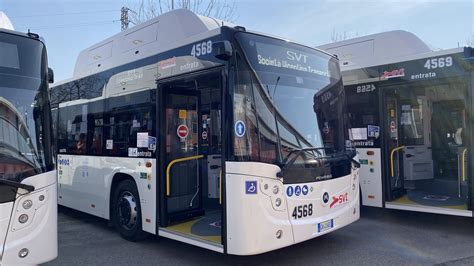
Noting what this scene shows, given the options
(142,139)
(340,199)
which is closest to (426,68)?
(340,199)

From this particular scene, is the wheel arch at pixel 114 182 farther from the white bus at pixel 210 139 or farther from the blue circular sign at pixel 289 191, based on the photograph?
the blue circular sign at pixel 289 191

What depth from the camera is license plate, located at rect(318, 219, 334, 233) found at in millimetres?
5205

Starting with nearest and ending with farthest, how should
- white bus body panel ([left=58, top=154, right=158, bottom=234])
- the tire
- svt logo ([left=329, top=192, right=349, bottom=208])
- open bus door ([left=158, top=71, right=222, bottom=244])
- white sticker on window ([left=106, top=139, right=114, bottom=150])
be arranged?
svt logo ([left=329, top=192, right=349, bottom=208]) → open bus door ([left=158, top=71, right=222, bottom=244]) → white bus body panel ([left=58, top=154, right=158, bottom=234]) → the tire → white sticker on window ([left=106, top=139, right=114, bottom=150])

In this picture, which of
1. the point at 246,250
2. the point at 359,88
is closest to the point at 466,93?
the point at 359,88

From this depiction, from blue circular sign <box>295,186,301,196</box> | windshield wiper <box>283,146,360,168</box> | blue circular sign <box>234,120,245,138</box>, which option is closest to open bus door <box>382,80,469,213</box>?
windshield wiper <box>283,146,360,168</box>

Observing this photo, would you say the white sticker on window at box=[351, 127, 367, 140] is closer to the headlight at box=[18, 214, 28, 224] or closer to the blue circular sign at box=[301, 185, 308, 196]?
the blue circular sign at box=[301, 185, 308, 196]

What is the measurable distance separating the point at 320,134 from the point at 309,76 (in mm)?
794

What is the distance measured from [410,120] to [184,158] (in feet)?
16.4

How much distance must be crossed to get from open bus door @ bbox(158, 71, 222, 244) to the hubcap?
70cm

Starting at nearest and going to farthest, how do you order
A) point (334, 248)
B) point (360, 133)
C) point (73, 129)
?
point (334, 248), point (360, 133), point (73, 129)

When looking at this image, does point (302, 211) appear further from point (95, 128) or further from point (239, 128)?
point (95, 128)

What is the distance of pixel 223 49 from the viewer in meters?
4.66

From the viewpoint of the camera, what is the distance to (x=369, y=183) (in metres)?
7.53

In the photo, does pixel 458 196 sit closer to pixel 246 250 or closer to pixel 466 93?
pixel 466 93
